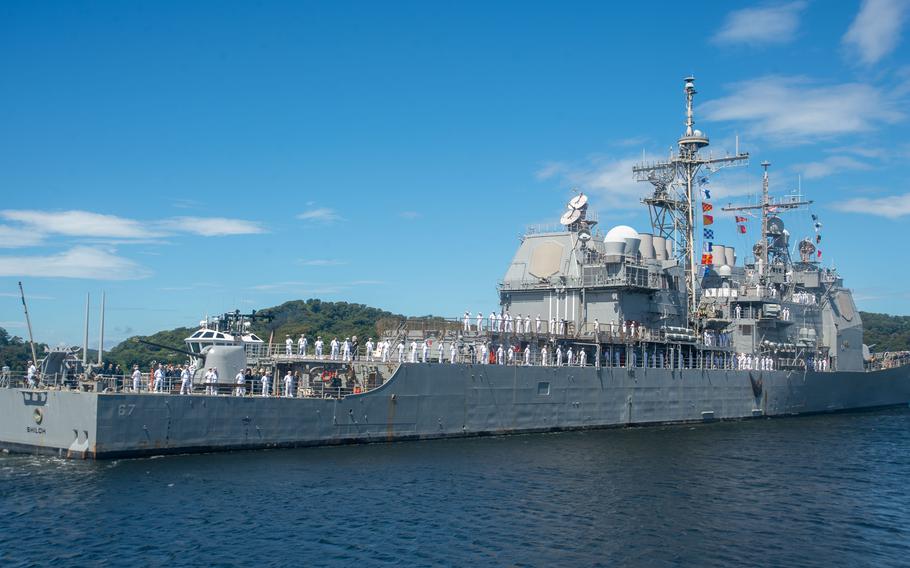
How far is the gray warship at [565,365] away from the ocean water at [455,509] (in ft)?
4.60

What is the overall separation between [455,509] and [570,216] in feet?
77.4

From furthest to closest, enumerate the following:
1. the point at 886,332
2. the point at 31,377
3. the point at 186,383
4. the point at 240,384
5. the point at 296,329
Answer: the point at 886,332
the point at 296,329
the point at 240,384
the point at 31,377
the point at 186,383

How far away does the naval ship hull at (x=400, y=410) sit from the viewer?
85.8 feet

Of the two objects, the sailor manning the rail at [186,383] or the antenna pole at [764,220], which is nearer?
the sailor manning the rail at [186,383]

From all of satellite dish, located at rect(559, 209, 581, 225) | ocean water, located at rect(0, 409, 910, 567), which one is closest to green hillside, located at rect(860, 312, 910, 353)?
satellite dish, located at rect(559, 209, 581, 225)

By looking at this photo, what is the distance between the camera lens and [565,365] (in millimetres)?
37438

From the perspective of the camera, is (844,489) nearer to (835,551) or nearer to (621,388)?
(835,551)

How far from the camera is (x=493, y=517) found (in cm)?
2080

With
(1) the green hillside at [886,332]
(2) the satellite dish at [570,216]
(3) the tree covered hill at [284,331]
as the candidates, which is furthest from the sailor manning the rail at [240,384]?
(1) the green hillside at [886,332]

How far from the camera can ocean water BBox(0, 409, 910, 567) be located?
1781cm

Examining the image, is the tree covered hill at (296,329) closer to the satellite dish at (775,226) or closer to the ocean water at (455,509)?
the satellite dish at (775,226)

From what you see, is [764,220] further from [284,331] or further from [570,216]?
[284,331]

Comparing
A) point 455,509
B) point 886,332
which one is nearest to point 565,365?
point 455,509

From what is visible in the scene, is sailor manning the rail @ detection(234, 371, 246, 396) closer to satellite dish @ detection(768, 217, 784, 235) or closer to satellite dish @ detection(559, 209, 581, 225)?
satellite dish @ detection(559, 209, 581, 225)
